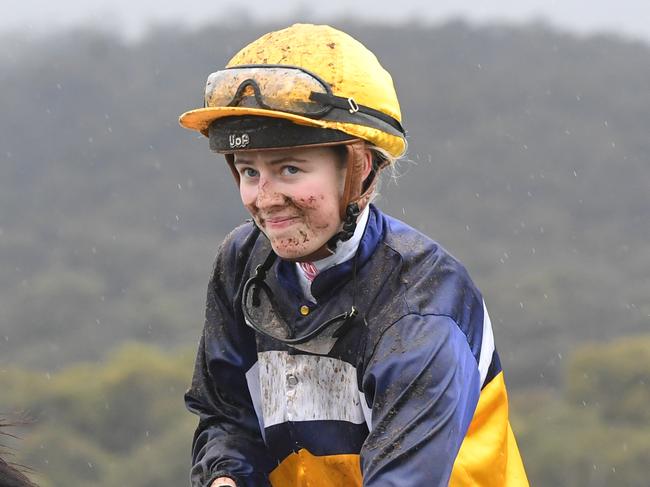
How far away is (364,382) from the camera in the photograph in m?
3.02

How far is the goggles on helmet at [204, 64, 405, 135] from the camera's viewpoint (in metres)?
2.91

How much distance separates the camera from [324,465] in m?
3.21

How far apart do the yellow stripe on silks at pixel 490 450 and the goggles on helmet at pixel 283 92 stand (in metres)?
0.71

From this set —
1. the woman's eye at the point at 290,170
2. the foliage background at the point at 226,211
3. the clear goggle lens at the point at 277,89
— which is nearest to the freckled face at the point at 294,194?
the woman's eye at the point at 290,170

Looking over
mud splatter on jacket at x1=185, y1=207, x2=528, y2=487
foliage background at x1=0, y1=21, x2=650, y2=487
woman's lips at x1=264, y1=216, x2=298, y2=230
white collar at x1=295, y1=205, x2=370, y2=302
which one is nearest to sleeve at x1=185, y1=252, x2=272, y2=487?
mud splatter on jacket at x1=185, y1=207, x2=528, y2=487

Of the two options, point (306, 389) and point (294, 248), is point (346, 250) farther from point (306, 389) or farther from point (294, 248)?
point (306, 389)

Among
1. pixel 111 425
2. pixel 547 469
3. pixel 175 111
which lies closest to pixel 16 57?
pixel 175 111

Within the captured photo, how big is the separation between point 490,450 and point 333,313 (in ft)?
1.52

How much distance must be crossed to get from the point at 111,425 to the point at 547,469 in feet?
21.4

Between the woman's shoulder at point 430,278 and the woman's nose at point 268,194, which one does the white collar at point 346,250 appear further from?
the woman's nose at point 268,194

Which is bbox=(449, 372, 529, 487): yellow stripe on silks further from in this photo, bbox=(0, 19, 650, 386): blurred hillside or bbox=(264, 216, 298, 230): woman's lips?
bbox=(0, 19, 650, 386): blurred hillside

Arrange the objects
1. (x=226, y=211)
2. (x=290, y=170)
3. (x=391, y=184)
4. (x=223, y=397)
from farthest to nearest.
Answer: (x=391, y=184) < (x=226, y=211) < (x=223, y=397) < (x=290, y=170)

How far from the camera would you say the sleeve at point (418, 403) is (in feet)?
9.38

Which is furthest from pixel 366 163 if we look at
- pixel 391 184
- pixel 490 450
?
pixel 391 184
